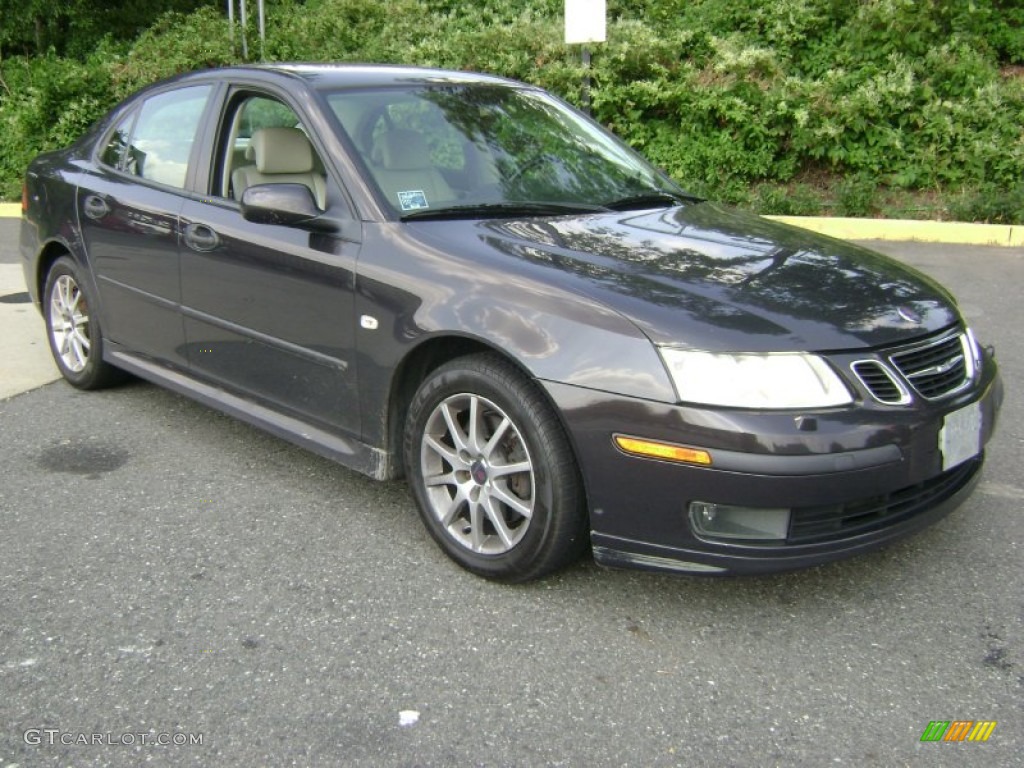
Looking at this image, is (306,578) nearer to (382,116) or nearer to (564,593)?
(564,593)

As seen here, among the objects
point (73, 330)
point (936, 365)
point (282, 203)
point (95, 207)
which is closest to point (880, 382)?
point (936, 365)

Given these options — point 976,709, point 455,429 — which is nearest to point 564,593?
point 455,429

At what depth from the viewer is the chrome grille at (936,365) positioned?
9.84 ft

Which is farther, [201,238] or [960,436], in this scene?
[201,238]

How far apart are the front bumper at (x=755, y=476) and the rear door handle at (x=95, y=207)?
2.72 m

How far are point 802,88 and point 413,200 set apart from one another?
7.63 m

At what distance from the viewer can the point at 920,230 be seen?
9.17m

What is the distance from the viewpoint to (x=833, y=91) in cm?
1031

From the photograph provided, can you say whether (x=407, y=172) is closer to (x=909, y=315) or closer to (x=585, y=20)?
(x=909, y=315)

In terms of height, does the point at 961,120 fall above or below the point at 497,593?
above

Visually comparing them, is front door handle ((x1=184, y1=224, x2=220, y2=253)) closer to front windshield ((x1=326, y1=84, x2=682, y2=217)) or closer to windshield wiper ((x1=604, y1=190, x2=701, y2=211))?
front windshield ((x1=326, y1=84, x2=682, y2=217))

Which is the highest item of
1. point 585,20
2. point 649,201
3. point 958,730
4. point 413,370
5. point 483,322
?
point 585,20

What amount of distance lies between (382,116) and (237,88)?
73 cm

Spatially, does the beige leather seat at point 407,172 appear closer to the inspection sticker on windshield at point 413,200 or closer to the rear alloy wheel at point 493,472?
the inspection sticker on windshield at point 413,200
